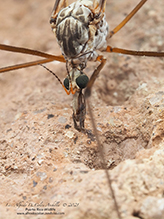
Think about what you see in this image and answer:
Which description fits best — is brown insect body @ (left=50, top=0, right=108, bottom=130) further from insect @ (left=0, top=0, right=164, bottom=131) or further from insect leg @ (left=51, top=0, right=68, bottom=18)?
insect leg @ (left=51, top=0, right=68, bottom=18)

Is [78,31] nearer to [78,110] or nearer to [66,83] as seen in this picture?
[66,83]

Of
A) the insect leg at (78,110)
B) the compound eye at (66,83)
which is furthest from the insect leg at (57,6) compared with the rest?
the insect leg at (78,110)

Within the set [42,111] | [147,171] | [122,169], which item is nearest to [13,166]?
[42,111]

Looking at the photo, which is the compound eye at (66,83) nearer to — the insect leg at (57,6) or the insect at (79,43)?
the insect at (79,43)

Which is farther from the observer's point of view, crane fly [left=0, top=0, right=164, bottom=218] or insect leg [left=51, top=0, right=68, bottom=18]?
insect leg [left=51, top=0, right=68, bottom=18]

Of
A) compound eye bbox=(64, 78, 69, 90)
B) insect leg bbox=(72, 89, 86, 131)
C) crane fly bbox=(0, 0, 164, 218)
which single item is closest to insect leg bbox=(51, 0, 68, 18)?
crane fly bbox=(0, 0, 164, 218)

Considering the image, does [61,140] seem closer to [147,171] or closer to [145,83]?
[147,171]

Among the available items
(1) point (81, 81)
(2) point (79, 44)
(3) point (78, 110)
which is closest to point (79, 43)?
(2) point (79, 44)

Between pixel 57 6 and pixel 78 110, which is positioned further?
pixel 57 6
